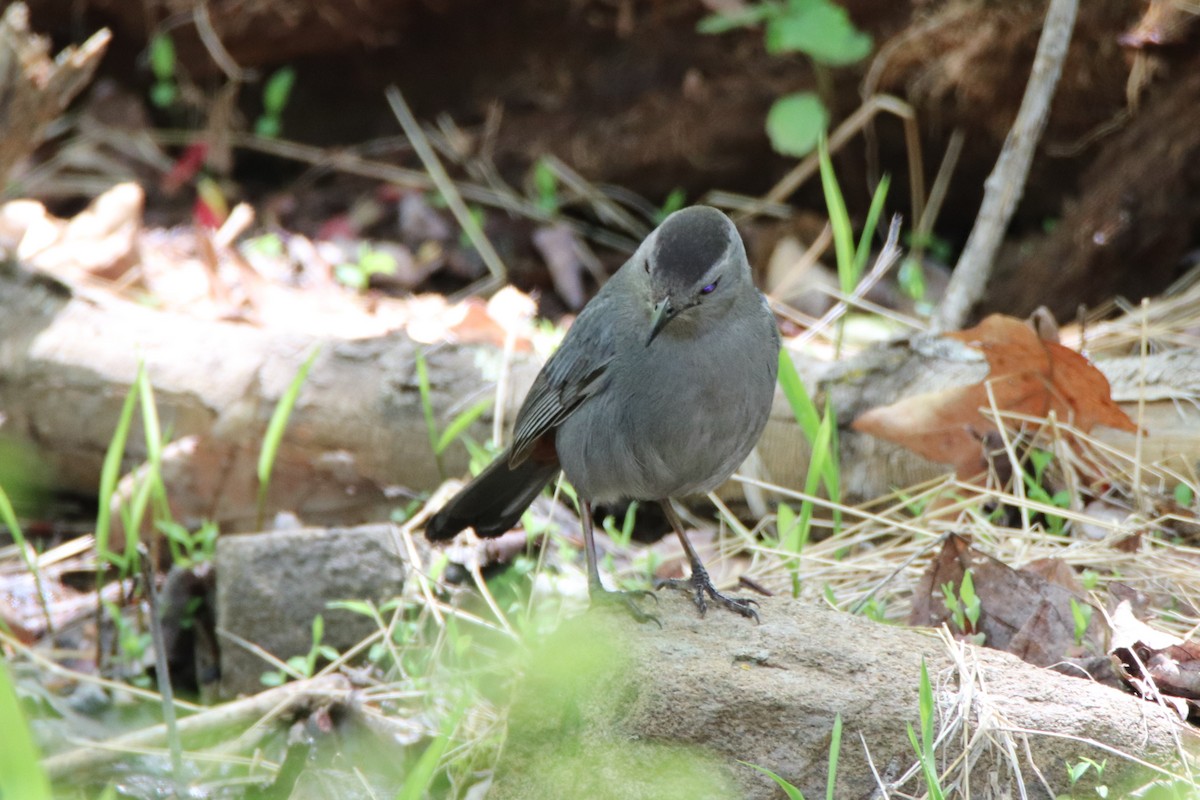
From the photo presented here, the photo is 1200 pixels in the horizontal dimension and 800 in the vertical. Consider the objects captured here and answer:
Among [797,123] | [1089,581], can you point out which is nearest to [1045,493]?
[1089,581]

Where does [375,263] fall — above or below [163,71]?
below

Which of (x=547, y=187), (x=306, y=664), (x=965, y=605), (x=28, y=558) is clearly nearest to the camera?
(x=965, y=605)

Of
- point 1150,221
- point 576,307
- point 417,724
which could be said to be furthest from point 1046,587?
point 576,307

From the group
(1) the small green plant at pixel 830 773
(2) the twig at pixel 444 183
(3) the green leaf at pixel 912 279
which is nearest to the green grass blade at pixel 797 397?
(1) the small green plant at pixel 830 773

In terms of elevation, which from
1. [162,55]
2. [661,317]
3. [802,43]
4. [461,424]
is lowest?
[461,424]

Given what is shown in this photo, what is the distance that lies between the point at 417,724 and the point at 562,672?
849 mm

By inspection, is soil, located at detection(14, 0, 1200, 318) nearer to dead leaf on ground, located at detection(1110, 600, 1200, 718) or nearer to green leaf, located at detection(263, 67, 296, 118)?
green leaf, located at detection(263, 67, 296, 118)

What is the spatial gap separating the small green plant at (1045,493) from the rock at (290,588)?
82.2 inches

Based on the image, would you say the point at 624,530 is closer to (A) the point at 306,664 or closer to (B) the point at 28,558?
(A) the point at 306,664

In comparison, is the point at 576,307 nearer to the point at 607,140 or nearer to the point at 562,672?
the point at 607,140

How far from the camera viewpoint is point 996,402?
414 centimetres

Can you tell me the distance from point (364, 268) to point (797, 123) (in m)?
2.46

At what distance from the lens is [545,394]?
3699 millimetres

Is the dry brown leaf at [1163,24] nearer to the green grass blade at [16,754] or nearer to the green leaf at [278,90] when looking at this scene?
the green leaf at [278,90]
